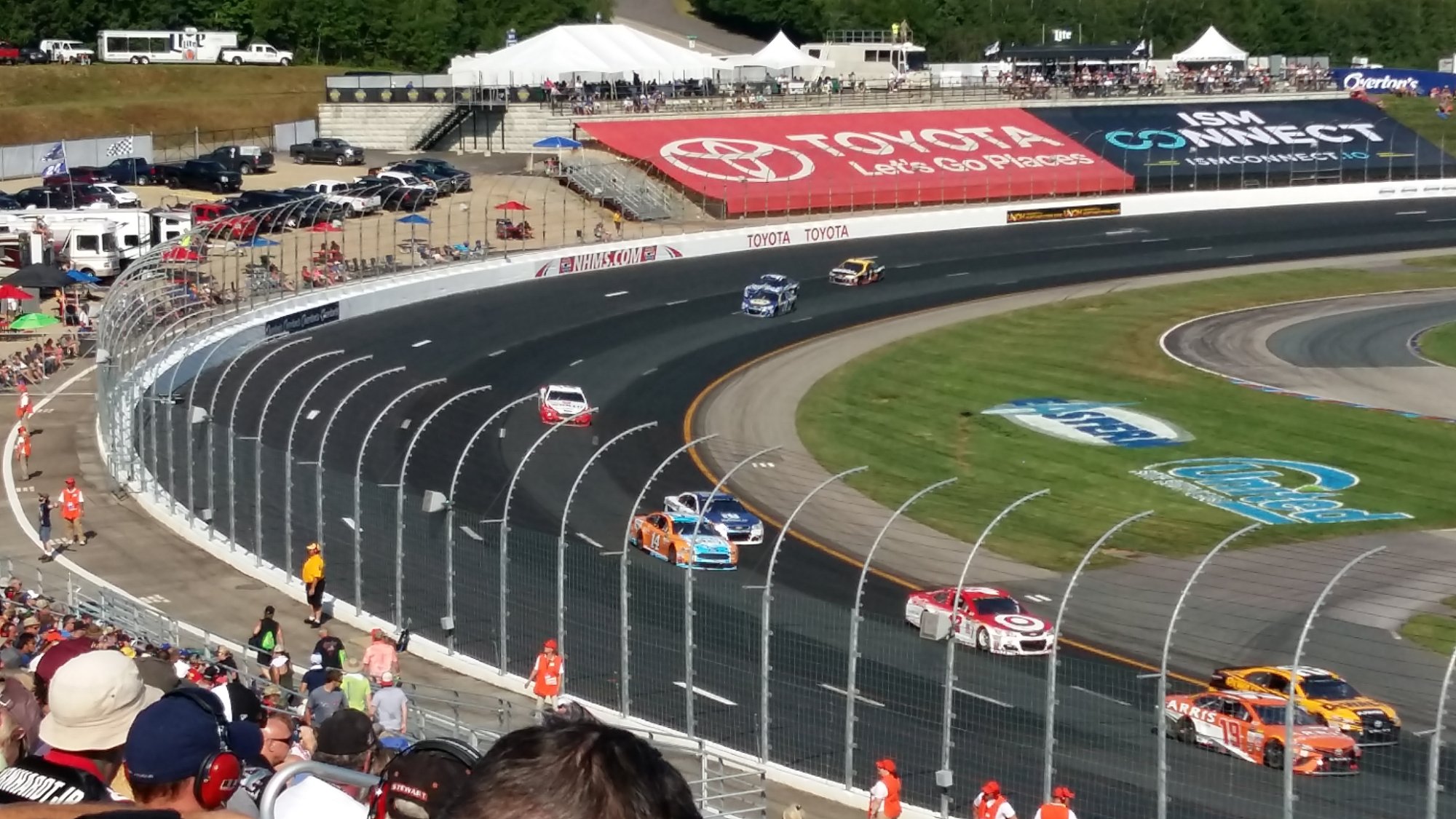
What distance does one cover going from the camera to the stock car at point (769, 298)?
59.3m

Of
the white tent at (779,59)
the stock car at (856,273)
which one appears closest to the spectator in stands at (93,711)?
the stock car at (856,273)

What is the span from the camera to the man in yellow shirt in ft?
89.5

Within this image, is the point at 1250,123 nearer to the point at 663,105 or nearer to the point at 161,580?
the point at 663,105

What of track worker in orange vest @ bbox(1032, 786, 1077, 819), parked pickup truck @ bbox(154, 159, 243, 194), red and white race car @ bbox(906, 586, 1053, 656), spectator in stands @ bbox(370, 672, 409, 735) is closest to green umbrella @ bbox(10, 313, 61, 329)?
parked pickup truck @ bbox(154, 159, 243, 194)

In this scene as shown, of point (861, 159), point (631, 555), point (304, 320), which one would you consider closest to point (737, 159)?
point (861, 159)

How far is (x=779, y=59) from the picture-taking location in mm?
103562

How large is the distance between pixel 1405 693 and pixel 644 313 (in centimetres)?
3740

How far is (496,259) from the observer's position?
6438 cm

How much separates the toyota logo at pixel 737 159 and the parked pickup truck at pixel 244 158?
60.2ft

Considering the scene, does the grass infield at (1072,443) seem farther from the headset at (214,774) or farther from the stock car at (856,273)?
the headset at (214,774)

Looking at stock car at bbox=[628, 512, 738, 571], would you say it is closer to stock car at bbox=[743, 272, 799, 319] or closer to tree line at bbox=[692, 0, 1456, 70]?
stock car at bbox=[743, 272, 799, 319]

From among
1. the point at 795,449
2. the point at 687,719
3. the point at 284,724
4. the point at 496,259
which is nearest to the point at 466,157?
the point at 496,259

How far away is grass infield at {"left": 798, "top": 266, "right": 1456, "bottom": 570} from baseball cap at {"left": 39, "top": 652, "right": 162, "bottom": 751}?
1000 inches

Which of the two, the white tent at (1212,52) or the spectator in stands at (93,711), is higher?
the white tent at (1212,52)
